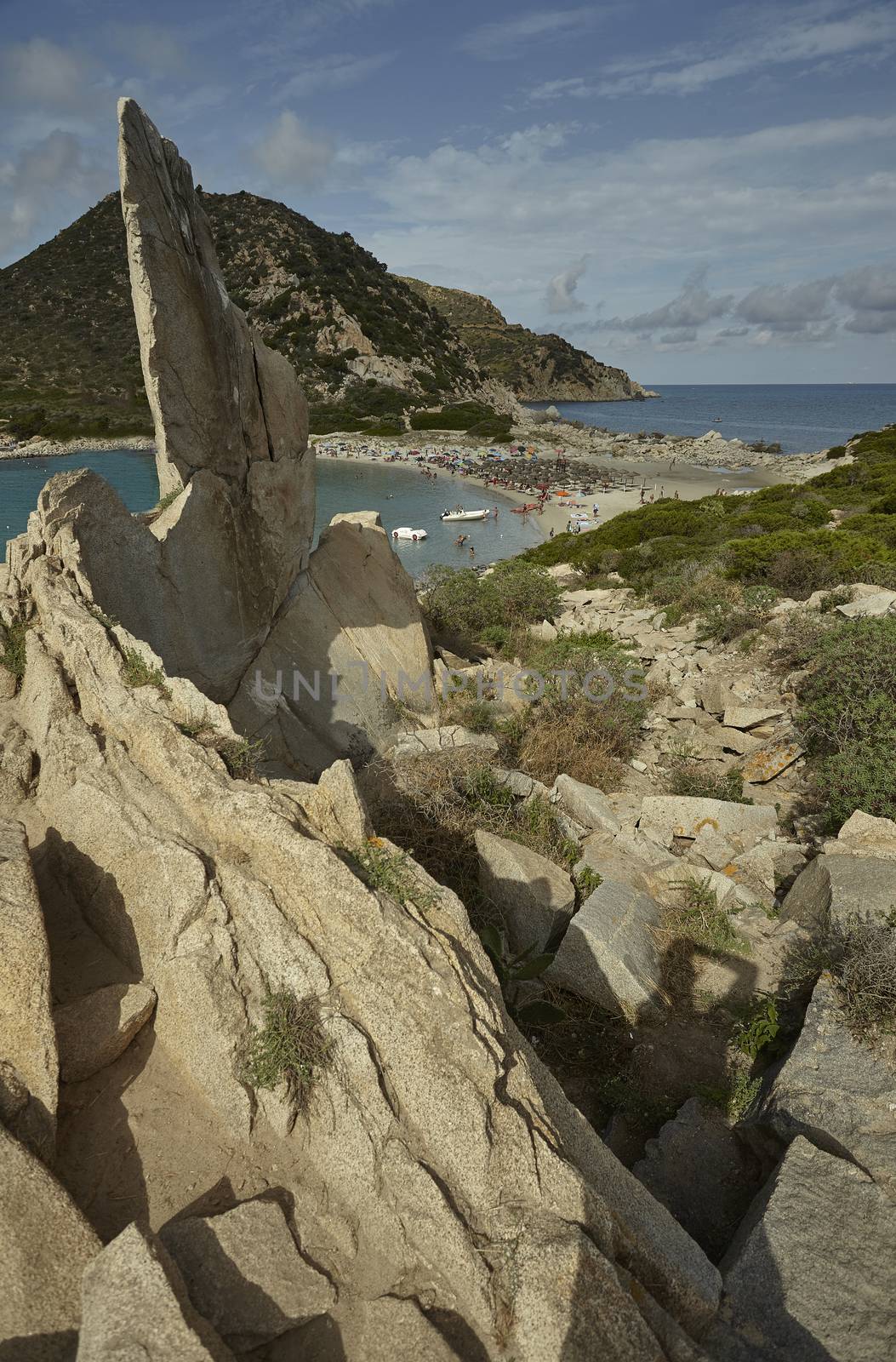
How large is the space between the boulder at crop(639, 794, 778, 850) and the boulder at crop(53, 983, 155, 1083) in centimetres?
604

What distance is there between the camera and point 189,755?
489 centimetres

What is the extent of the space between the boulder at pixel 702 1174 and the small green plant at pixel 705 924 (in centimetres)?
180

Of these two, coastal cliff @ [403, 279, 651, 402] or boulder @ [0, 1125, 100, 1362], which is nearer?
boulder @ [0, 1125, 100, 1362]

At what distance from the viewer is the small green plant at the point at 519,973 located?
6.09 m

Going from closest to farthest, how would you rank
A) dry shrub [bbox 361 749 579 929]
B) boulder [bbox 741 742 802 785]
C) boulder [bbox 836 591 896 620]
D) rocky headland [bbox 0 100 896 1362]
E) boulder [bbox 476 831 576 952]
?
rocky headland [bbox 0 100 896 1362], boulder [bbox 476 831 576 952], dry shrub [bbox 361 749 579 929], boulder [bbox 741 742 802 785], boulder [bbox 836 591 896 620]

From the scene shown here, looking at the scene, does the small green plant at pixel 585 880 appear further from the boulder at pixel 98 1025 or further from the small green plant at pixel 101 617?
the small green plant at pixel 101 617

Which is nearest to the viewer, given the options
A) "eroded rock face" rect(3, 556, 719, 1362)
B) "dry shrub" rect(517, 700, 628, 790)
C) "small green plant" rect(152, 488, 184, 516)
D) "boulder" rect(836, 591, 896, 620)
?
"eroded rock face" rect(3, 556, 719, 1362)

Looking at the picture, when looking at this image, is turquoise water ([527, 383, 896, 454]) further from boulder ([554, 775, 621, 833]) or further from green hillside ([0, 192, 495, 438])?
boulder ([554, 775, 621, 833])

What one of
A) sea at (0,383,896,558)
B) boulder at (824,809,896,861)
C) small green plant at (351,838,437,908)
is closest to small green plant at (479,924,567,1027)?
small green plant at (351,838,437,908)

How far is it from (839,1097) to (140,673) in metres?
6.08

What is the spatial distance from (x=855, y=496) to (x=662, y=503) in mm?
7988

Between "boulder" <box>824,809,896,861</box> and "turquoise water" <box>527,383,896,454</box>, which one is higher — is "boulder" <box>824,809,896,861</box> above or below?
below

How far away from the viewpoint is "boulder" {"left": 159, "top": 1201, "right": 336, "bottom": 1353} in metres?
2.80

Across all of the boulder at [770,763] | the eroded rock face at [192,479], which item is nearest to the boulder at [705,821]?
the boulder at [770,763]
